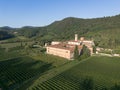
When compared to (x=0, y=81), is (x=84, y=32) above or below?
above

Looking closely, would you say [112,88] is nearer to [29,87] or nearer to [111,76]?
[111,76]

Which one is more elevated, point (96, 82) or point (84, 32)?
point (84, 32)

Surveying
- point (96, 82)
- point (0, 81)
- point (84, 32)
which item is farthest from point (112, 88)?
point (84, 32)

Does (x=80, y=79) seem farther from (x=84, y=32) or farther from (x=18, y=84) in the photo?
(x=84, y=32)

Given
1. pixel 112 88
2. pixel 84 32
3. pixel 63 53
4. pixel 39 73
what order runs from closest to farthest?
pixel 112 88
pixel 39 73
pixel 63 53
pixel 84 32

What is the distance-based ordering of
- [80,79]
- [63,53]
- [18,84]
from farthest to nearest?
[63,53] < [80,79] < [18,84]

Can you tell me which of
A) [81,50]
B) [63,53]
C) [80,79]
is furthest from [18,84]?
[81,50]

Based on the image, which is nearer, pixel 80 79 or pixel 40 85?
pixel 40 85

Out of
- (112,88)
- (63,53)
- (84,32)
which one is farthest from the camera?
(84,32)

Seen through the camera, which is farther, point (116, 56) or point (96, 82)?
point (116, 56)
